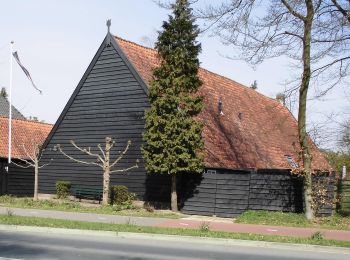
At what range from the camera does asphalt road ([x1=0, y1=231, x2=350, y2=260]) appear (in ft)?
36.7

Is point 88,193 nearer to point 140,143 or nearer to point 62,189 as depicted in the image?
point 62,189

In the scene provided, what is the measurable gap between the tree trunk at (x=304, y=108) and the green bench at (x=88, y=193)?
10576mm

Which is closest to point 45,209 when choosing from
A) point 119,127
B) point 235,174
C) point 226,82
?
point 119,127

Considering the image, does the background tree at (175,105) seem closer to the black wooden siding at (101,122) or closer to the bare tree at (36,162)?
the black wooden siding at (101,122)

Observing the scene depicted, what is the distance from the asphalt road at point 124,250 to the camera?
11.2 meters

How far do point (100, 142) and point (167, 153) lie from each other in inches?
269

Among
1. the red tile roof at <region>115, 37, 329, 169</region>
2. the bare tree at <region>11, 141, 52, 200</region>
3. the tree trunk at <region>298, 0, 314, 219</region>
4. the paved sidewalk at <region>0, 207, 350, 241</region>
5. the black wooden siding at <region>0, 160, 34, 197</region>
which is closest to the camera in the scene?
the paved sidewalk at <region>0, 207, 350, 241</region>

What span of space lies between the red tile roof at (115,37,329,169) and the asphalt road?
34.1ft

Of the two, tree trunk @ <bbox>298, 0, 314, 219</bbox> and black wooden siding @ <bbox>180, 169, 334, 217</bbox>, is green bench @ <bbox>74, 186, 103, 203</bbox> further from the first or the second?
tree trunk @ <bbox>298, 0, 314, 219</bbox>

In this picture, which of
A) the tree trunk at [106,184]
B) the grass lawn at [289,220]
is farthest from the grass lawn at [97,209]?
the grass lawn at [289,220]

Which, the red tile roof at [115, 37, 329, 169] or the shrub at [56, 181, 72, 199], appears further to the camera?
the shrub at [56, 181, 72, 199]

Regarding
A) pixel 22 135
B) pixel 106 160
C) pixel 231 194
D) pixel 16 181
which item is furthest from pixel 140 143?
pixel 22 135

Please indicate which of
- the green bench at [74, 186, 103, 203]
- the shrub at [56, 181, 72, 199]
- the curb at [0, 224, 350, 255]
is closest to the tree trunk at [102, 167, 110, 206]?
the green bench at [74, 186, 103, 203]

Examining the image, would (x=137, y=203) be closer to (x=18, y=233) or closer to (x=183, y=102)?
(x=183, y=102)
